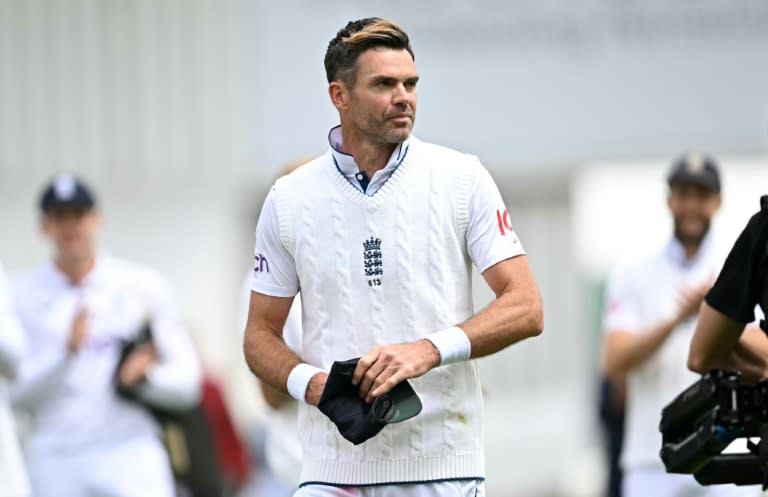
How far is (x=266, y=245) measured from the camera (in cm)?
705

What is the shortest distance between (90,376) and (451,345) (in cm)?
430

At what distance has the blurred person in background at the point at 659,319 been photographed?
975 cm

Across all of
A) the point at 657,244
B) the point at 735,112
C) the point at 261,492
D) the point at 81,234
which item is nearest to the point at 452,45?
the point at 735,112

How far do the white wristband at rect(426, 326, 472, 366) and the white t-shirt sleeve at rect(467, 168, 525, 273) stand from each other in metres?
0.30

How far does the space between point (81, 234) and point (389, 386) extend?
15.4ft

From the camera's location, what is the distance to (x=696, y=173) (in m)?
9.96

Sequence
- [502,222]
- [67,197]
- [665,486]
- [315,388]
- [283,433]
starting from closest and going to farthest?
1. [315,388]
2. [502,222]
3. [665,486]
4. [283,433]
5. [67,197]

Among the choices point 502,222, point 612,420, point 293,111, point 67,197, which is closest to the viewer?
point 502,222

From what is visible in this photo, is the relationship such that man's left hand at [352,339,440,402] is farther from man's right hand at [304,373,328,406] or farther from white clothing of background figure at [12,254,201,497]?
white clothing of background figure at [12,254,201,497]

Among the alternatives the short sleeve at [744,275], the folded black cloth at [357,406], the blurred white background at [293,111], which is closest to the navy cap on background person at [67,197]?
the folded black cloth at [357,406]

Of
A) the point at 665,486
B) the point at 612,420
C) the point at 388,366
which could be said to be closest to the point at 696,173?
the point at 665,486

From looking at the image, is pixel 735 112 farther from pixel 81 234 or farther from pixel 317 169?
pixel 317 169

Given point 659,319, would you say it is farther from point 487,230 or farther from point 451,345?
point 451,345

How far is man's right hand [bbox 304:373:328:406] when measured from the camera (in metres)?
6.69
